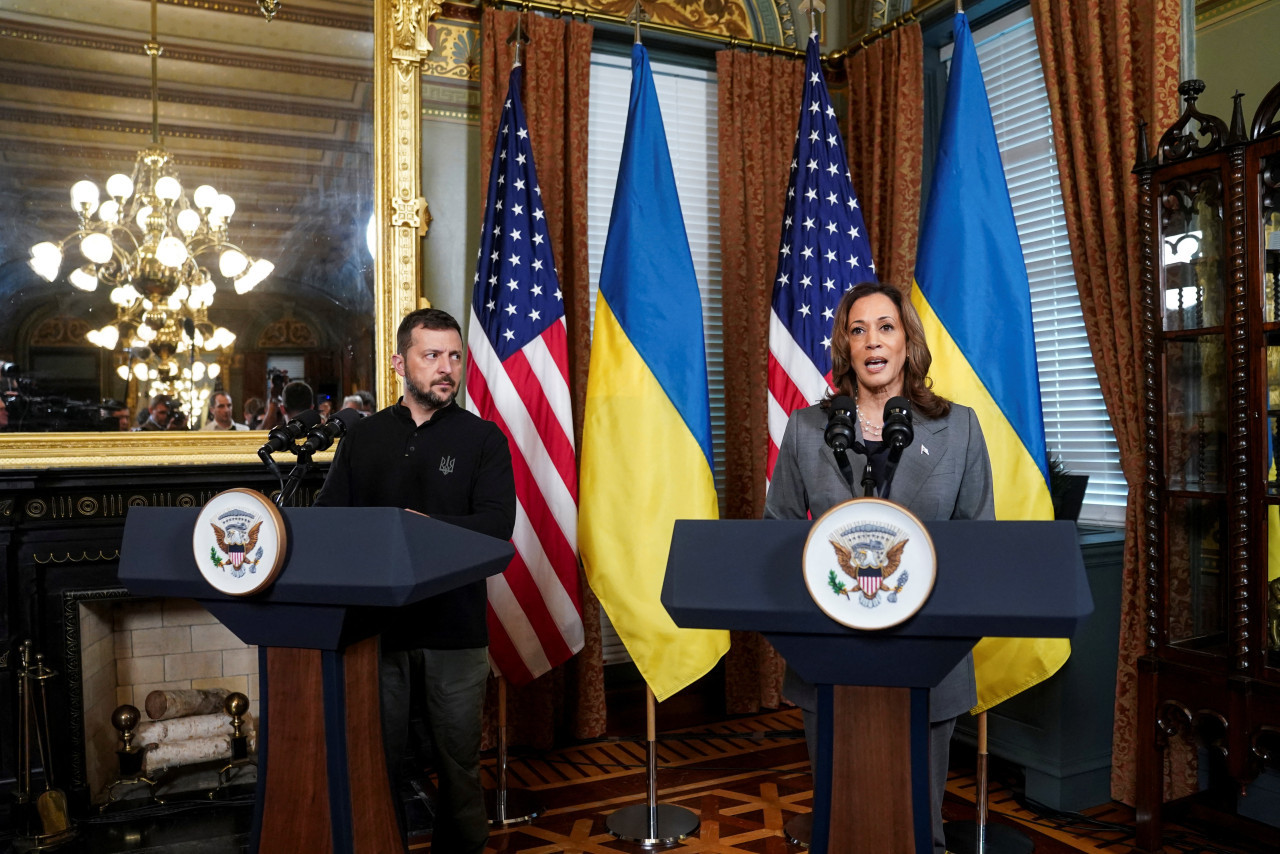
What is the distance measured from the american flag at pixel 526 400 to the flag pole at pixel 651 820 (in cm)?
43

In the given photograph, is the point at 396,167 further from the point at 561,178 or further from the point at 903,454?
the point at 903,454

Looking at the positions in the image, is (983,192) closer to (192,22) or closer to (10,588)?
(192,22)

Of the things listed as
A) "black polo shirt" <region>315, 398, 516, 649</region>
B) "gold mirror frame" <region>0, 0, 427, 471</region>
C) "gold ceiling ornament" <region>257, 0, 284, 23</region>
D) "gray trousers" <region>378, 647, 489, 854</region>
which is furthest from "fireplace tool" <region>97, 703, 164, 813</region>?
"gold ceiling ornament" <region>257, 0, 284, 23</region>

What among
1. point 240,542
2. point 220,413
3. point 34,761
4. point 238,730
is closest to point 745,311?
point 220,413

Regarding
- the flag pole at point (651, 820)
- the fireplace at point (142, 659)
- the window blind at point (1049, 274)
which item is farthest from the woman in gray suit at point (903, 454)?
the fireplace at point (142, 659)

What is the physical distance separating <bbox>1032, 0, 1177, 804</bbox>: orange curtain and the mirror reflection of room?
255 cm

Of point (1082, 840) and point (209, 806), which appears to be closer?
point (1082, 840)

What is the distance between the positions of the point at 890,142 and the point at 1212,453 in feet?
6.49

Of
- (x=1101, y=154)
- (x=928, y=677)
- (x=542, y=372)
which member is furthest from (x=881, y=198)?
(x=928, y=677)

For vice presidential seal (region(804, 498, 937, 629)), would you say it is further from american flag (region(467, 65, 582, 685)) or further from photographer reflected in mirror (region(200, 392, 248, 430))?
photographer reflected in mirror (region(200, 392, 248, 430))

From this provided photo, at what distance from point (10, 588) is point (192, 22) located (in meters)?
2.02

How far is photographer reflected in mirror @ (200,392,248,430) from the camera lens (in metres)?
3.40

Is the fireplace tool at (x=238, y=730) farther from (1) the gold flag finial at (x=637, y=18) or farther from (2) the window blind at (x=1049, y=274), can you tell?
(2) the window blind at (x=1049, y=274)

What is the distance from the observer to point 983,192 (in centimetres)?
310
